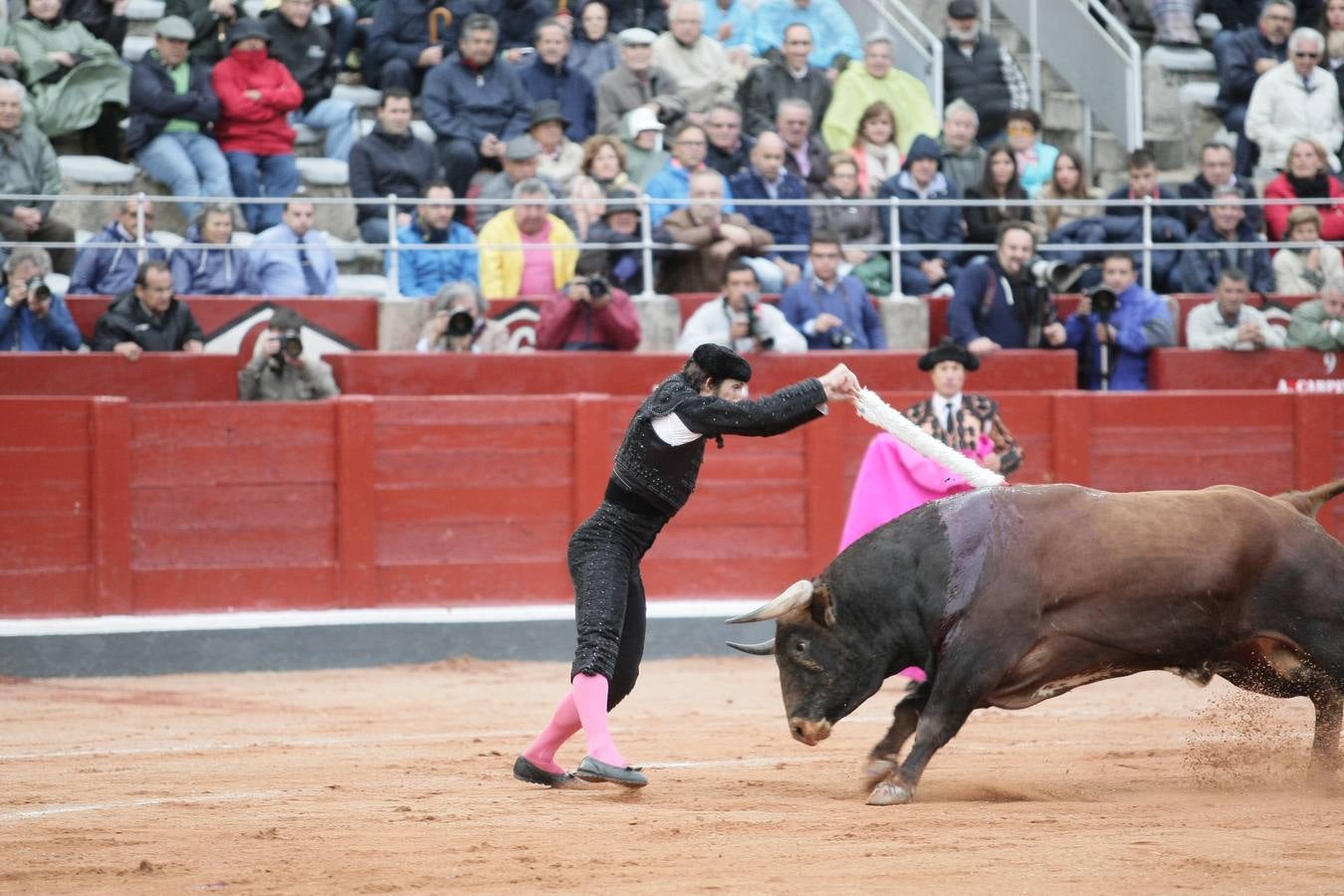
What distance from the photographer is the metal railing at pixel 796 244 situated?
10688 millimetres

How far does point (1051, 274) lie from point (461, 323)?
3.67 metres

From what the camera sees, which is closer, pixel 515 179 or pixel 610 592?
pixel 610 592

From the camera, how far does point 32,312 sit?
411 inches

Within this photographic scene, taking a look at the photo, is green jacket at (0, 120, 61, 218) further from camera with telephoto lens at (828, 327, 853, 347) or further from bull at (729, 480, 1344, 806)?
bull at (729, 480, 1344, 806)

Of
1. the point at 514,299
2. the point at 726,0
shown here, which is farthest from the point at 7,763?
the point at 726,0

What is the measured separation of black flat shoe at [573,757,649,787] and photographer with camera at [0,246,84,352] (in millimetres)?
5630

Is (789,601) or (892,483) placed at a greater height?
(892,483)

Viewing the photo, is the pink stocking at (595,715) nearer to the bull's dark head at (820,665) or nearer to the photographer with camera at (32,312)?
the bull's dark head at (820,665)

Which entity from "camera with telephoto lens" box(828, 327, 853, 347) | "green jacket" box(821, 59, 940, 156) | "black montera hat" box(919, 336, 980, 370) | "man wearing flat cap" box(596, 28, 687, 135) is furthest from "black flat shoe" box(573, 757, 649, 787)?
"green jacket" box(821, 59, 940, 156)

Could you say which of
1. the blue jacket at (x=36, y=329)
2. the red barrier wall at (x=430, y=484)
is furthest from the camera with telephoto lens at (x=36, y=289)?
the red barrier wall at (x=430, y=484)

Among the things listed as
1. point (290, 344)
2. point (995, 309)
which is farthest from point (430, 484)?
point (995, 309)

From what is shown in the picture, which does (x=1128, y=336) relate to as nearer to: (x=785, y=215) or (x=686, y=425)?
(x=785, y=215)

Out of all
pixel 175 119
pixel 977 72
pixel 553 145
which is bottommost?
pixel 553 145

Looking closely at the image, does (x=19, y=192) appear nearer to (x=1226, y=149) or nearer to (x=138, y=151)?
(x=138, y=151)
